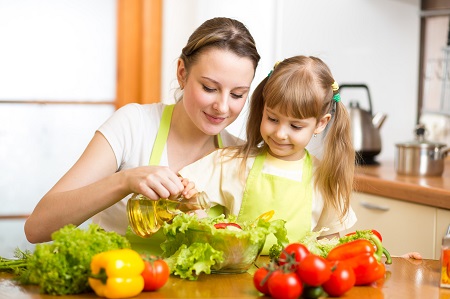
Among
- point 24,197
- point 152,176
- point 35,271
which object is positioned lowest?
point 24,197

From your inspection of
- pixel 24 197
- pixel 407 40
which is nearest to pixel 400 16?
pixel 407 40

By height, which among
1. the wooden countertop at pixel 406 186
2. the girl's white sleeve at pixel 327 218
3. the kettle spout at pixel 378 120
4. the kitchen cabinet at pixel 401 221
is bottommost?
the kitchen cabinet at pixel 401 221

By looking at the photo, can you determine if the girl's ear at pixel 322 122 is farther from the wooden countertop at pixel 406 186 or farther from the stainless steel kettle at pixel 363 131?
the stainless steel kettle at pixel 363 131

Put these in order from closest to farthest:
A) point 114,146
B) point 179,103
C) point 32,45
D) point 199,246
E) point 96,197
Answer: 1. point 199,246
2. point 96,197
3. point 114,146
4. point 179,103
5. point 32,45

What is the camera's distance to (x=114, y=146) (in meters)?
2.20

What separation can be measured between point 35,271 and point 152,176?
13.8 inches

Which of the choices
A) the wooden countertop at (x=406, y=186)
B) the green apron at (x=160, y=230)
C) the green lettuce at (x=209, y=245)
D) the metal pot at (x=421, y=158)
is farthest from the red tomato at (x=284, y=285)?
the metal pot at (x=421, y=158)

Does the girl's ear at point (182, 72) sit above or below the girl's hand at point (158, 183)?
above

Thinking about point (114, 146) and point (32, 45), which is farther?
point (32, 45)

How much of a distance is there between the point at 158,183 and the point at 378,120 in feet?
6.96

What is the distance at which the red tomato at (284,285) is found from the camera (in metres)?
1.52

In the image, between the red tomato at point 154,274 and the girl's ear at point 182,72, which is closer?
the red tomato at point 154,274

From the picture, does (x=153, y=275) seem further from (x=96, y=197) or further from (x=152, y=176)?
(x=96, y=197)

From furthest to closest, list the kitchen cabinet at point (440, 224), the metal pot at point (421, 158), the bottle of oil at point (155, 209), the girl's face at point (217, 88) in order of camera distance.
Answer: the metal pot at point (421, 158) → the kitchen cabinet at point (440, 224) → the girl's face at point (217, 88) → the bottle of oil at point (155, 209)
